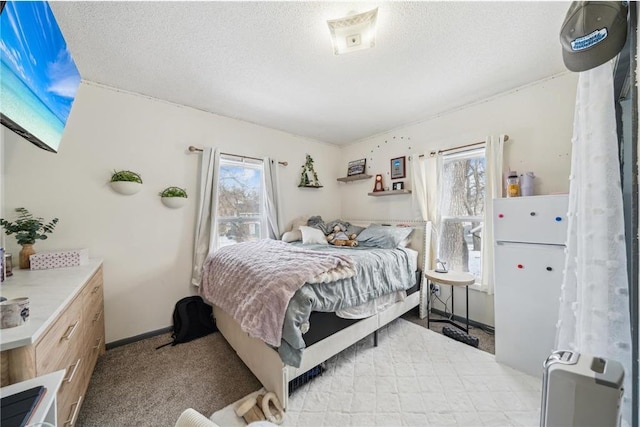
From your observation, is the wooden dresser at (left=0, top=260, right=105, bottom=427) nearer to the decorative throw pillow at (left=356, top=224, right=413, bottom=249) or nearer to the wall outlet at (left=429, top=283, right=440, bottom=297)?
the decorative throw pillow at (left=356, top=224, right=413, bottom=249)

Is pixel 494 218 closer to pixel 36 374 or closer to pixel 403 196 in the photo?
pixel 403 196

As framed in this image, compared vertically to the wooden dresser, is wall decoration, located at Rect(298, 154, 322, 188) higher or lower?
higher

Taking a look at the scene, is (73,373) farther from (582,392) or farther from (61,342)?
(582,392)

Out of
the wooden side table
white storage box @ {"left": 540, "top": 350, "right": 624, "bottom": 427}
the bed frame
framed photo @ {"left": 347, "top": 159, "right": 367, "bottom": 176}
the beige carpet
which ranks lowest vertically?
the beige carpet

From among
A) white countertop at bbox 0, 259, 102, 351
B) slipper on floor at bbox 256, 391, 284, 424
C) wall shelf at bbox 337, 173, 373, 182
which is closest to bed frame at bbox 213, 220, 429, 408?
slipper on floor at bbox 256, 391, 284, 424

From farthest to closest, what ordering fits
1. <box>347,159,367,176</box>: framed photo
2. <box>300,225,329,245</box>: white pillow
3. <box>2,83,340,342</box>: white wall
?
<box>347,159,367,176</box>: framed photo, <box>300,225,329,245</box>: white pillow, <box>2,83,340,342</box>: white wall

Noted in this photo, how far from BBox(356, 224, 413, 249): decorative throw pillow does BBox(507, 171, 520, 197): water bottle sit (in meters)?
1.08

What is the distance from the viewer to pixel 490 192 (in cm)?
237

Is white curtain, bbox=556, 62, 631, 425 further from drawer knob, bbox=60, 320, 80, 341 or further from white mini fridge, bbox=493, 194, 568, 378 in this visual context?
drawer knob, bbox=60, 320, 80, 341

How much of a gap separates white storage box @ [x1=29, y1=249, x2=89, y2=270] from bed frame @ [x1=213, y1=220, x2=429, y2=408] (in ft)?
3.92

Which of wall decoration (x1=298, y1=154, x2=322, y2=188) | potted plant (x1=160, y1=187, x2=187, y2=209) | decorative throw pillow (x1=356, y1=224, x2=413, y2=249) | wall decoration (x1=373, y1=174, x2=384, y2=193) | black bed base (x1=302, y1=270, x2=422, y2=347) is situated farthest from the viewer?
wall decoration (x1=298, y1=154, x2=322, y2=188)

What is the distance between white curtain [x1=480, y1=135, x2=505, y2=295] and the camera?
2328 millimetres

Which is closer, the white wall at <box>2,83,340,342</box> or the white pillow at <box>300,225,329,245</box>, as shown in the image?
the white wall at <box>2,83,340,342</box>

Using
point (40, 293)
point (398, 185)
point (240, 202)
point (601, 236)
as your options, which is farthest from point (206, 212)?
point (601, 236)
